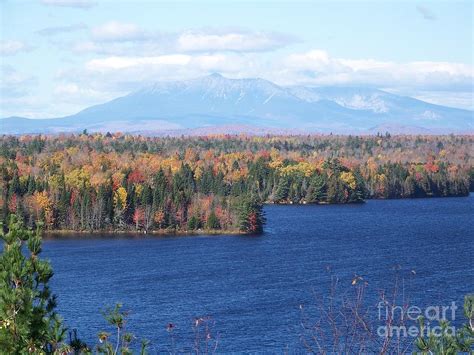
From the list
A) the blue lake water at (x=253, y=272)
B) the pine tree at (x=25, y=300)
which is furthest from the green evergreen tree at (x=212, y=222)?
the pine tree at (x=25, y=300)

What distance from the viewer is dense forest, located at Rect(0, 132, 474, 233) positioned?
165 ft

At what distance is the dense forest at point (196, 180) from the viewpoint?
5028cm

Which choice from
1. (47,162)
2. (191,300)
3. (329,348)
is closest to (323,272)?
(191,300)

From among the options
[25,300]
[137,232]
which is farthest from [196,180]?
[25,300]

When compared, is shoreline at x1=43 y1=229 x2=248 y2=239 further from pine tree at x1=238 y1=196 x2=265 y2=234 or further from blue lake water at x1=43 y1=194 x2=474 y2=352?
blue lake water at x1=43 y1=194 x2=474 y2=352

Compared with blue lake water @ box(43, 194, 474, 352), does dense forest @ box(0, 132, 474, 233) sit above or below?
above

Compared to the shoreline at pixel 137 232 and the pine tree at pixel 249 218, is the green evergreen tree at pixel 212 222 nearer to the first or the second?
the shoreline at pixel 137 232

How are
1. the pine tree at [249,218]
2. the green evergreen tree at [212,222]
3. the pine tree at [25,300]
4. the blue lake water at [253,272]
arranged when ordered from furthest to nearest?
the green evergreen tree at [212,222], the pine tree at [249,218], the blue lake water at [253,272], the pine tree at [25,300]

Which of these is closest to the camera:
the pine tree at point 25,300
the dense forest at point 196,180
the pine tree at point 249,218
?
the pine tree at point 25,300

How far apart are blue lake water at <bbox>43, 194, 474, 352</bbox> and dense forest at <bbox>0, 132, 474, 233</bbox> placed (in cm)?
385

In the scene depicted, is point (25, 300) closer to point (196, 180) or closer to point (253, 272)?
point (253, 272)

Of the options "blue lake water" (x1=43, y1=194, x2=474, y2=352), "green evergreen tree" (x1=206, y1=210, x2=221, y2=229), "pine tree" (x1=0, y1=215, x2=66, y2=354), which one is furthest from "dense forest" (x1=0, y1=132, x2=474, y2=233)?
"pine tree" (x1=0, y1=215, x2=66, y2=354)

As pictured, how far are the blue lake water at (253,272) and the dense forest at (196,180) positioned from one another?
12.6 feet

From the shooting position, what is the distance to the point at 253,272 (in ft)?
112
